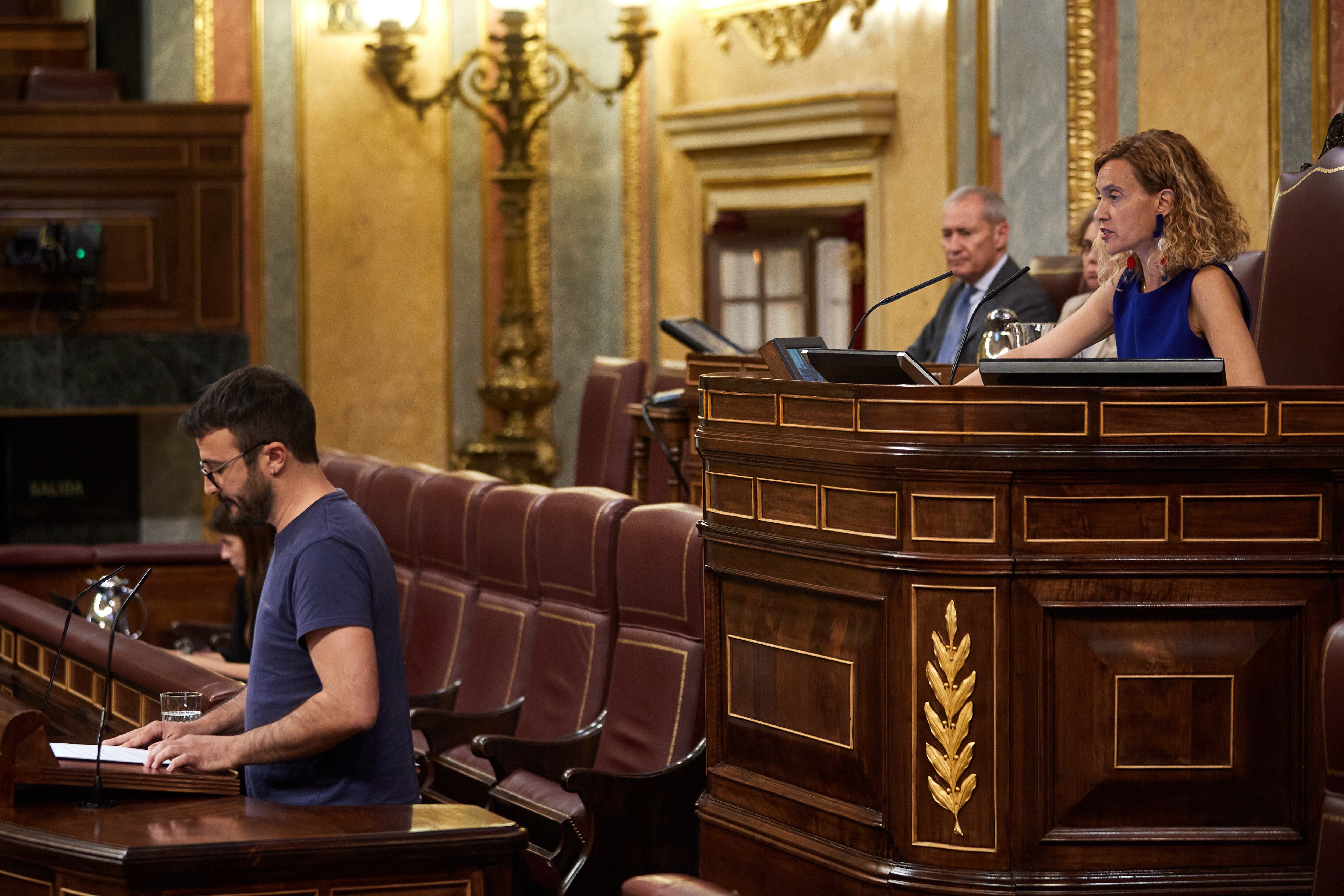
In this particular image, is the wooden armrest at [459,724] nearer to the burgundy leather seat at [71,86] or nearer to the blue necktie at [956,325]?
the blue necktie at [956,325]

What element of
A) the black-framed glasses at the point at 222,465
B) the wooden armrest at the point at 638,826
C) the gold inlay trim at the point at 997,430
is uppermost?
the gold inlay trim at the point at 997,430

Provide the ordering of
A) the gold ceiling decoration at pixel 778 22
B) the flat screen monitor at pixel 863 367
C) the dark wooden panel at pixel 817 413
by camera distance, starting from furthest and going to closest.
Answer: the gold ceiling decoration at pixel 778 22 → the flat screen monitor at pixel 863 367 → the dark wooden panel at pixel 817 413

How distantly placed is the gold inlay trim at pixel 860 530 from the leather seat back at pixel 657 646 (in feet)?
3.02

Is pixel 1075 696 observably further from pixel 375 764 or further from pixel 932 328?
pixel 932 328

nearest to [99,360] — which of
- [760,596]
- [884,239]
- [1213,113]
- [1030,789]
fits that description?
[884,239]

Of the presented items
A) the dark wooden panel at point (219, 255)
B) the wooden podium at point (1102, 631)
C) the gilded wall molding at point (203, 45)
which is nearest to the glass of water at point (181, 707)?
the wooden podium at point (1102, 631)

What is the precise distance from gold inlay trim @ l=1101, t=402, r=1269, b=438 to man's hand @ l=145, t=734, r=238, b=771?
4.14ft

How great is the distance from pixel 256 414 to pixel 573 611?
1663 mm

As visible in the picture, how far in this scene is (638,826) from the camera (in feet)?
11.0

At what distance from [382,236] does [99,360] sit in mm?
1590

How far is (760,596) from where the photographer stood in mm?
2672

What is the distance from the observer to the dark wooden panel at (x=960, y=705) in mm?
2324

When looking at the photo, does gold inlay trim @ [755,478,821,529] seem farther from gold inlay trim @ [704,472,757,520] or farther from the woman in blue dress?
the woman in blue dress

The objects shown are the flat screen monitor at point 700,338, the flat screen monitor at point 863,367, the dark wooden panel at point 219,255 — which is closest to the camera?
the flat screen monitor at point 863,367
